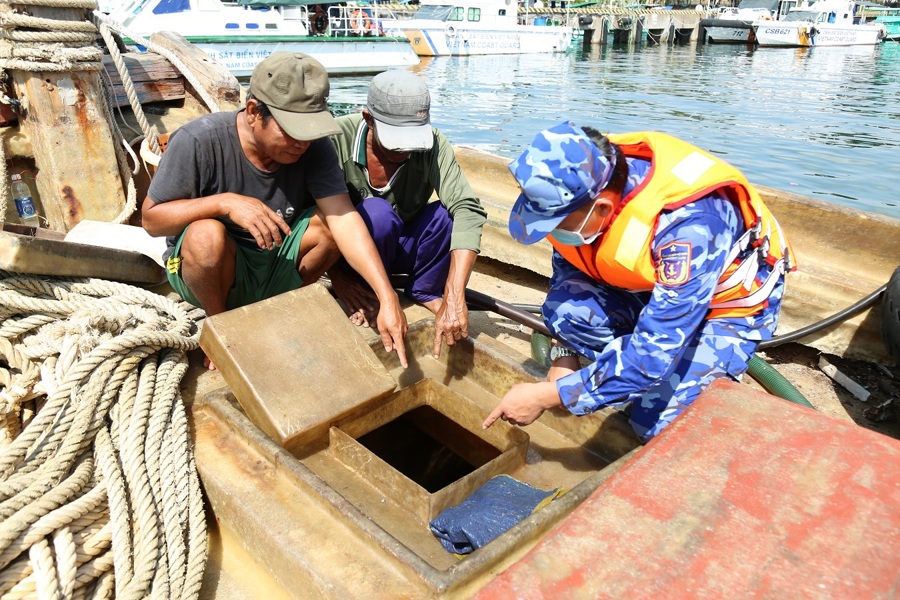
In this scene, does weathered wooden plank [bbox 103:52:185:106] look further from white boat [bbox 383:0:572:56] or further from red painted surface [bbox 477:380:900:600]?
white boat [bbox 383:0:572:56]

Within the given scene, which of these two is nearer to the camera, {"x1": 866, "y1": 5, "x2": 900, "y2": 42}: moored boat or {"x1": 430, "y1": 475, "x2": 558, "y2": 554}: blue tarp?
{"x1": 430, "y1": 475, "x2": 558, "y2": 554}: blue tarp

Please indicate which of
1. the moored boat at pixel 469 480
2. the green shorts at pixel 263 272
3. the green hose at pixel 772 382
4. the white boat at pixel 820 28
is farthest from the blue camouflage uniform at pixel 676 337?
the white boat at pixel 820 28

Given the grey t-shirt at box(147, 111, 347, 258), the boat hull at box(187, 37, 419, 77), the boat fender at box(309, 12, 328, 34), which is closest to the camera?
the grey t-shirt at box(147, 111, 347, 258)

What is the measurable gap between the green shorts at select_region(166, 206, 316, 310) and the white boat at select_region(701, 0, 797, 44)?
38857 millimetres

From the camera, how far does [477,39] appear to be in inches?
1117

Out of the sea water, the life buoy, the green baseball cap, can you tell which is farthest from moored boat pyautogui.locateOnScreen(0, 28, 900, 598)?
the life buoy

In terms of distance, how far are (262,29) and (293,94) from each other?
17311 millimetres

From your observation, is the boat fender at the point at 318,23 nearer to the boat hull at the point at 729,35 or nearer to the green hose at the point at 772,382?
the green hose at the point at 772,382

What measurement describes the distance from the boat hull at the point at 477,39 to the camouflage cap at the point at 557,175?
2440 cm

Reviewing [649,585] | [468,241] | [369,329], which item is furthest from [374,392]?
[649,585]

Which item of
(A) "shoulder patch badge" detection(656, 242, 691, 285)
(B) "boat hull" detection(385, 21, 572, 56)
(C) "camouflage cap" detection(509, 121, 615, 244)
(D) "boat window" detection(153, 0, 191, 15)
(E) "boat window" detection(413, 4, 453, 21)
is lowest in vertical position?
(A) "shoulder patch badge" detection(656, 242, 691, 285)

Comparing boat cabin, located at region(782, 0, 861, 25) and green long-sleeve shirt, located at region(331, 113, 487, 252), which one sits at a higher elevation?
boat cabin, located at region(782, 0, 861, 25)

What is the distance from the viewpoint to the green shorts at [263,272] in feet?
8.90

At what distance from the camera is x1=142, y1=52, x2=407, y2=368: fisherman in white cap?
2.36m
